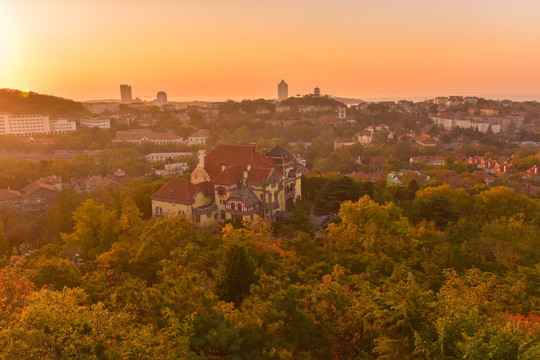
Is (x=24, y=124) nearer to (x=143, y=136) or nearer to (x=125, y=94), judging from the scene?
(x=143, y=136)

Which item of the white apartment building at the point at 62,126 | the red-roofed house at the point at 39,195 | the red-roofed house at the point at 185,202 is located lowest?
the red-roofed house at the point at 39,195

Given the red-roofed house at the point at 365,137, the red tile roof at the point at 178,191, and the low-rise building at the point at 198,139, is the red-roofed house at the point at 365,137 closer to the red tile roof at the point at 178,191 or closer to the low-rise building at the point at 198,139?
the low-rise building at the point at 198,139

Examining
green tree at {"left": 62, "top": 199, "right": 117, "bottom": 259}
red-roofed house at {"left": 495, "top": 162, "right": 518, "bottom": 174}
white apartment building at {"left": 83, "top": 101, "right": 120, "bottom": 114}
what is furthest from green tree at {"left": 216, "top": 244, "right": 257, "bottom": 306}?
white apartment building at {"left": 83, "top": 101, "right": 120, "bottom": 114}

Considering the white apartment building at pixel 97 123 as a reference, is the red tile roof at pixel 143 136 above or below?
below

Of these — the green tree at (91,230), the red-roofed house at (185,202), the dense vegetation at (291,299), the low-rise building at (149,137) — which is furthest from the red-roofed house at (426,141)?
the green tree at (91,230)

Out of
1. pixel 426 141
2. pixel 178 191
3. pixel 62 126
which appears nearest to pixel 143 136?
pixel 62 126

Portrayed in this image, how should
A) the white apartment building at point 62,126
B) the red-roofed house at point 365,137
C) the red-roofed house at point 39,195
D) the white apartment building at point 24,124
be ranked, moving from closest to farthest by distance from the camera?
the red-roofed house at point 39,195
the white apartment building at point 24,124
the red-roofed house at point 365,137
the white apartment building at point 62,126

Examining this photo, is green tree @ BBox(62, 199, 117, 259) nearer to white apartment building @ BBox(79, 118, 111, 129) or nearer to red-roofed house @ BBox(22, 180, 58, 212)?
red-roofed house @ BBox(22, 180, 58, 212)

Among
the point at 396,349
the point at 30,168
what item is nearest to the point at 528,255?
the point at 396,349
